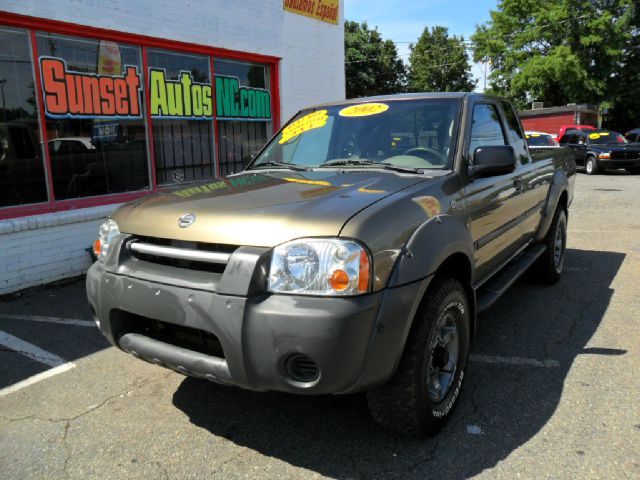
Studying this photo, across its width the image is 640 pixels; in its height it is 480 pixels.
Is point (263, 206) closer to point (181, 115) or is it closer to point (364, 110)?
point (364, 110)

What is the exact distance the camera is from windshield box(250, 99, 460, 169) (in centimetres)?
341

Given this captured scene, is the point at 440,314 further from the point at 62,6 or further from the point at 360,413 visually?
the point at 62,6

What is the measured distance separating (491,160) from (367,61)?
141ft

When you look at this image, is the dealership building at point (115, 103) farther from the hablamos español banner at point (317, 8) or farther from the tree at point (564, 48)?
the tree at point (564, 48)

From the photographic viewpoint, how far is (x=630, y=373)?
11.5ft

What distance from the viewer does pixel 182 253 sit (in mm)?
2523

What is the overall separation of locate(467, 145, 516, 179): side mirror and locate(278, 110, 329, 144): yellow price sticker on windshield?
1.24m

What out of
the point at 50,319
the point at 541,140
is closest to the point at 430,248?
the point at 50,319

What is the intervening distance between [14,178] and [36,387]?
3.36m

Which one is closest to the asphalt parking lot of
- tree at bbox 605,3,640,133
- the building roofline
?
the building roofline

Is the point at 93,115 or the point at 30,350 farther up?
the point at 93,115

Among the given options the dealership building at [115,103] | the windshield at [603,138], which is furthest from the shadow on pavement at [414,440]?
the windshield at [603,138]

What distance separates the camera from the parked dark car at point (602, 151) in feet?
59.2

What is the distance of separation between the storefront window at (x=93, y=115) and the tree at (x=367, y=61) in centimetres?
3682
